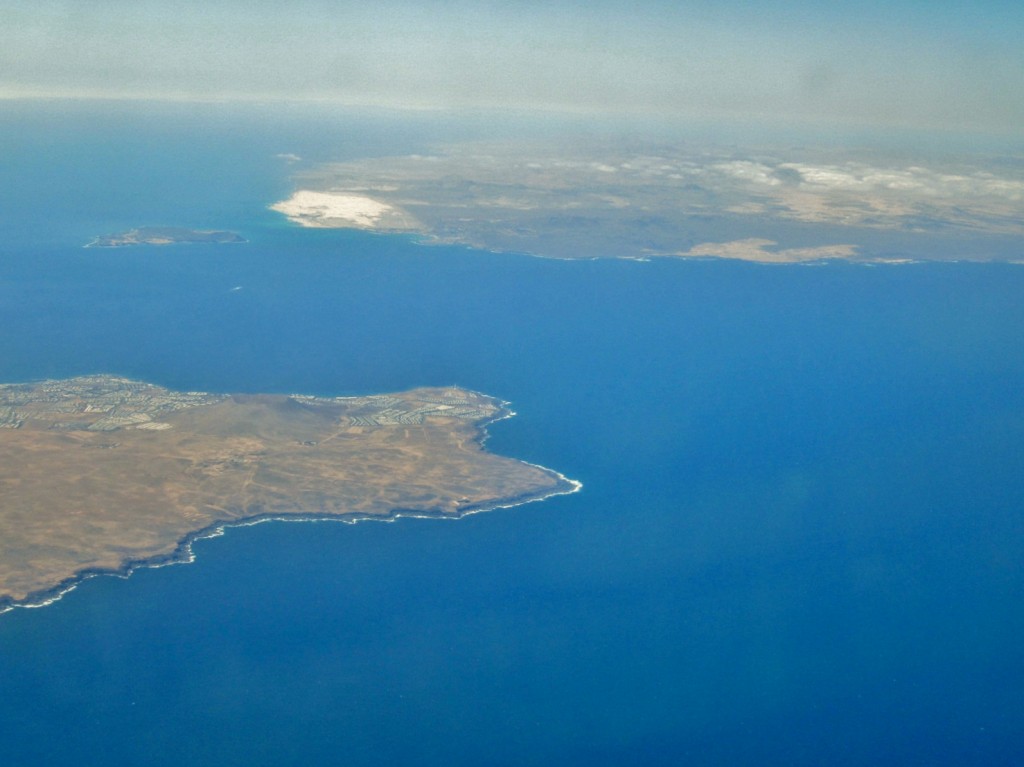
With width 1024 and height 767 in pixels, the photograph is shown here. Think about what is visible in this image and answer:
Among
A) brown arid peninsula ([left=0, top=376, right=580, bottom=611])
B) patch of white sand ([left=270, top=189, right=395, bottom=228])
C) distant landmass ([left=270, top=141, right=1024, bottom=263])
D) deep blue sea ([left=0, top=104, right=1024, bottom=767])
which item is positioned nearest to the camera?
deep blue sea ([left=0, top=104, right=1024, bottom=767])

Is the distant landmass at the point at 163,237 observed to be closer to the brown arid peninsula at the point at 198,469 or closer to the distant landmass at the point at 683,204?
the distant landmass at the point at 683,204

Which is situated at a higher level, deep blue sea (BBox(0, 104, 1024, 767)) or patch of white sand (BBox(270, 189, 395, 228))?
patch of white sand (BBox(270, 189, 395, 228))

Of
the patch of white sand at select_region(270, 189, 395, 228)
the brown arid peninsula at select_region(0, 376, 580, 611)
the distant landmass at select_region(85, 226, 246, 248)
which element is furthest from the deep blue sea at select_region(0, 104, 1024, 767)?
the patch of white sand at select_region(270, 189, 395, 228)

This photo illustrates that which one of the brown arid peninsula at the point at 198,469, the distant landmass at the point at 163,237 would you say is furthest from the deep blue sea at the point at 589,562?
the distant landmass at the point at 163,237

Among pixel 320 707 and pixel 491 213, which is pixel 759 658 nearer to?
pixel 320 707

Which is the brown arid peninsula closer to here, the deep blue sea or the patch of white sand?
the deep blue sea

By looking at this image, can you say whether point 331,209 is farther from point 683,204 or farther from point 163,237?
point 683,204

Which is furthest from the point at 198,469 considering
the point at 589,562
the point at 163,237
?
the point at 163,237
